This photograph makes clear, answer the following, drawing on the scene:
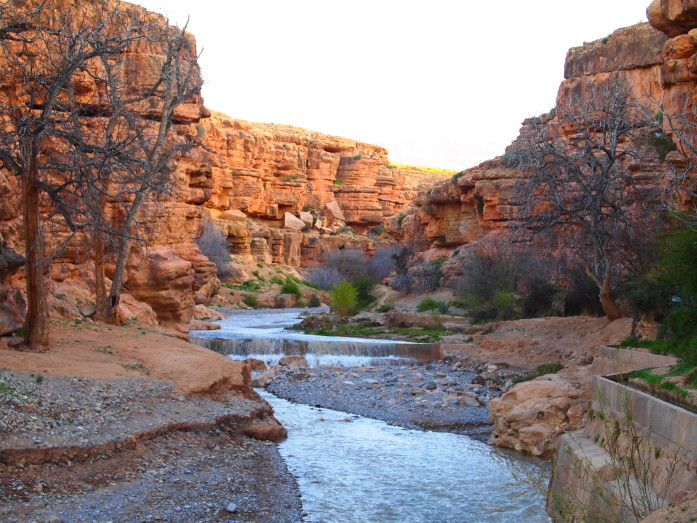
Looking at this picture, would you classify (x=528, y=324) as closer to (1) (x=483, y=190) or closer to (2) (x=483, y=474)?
(2) (x=483, y=474)

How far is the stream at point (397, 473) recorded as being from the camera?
845 centimetres

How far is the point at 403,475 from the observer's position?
1011 centimetres

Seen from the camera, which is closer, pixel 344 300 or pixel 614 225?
pixel 614 225

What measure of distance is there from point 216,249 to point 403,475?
4286 centimetres

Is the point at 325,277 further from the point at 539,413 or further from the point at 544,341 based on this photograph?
the point at 539,413

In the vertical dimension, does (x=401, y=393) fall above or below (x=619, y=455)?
below

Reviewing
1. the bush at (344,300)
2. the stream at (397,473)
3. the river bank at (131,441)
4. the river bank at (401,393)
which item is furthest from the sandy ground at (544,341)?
the bush at (344,300)

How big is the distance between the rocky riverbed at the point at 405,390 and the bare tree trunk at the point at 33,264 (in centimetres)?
690

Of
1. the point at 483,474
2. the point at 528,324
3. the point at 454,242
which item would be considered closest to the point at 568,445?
the point at 483,474

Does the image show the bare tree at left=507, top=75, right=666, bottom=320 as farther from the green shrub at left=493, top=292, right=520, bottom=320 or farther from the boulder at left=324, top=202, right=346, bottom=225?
the boulder at left=324, top=202, right=346, bottom=225

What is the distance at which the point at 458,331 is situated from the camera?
92.8ft

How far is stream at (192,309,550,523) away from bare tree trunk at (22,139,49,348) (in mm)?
4256

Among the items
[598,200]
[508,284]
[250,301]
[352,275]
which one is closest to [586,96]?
[508,284]

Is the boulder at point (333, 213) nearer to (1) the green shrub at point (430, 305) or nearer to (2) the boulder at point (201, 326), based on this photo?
(1) the green shrub at point (430, 305)
